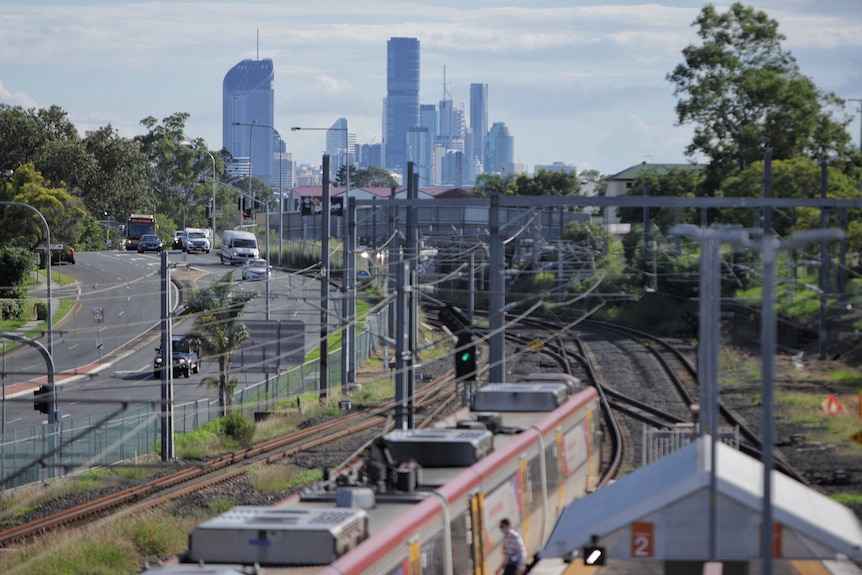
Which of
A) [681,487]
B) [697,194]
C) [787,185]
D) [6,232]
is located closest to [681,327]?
[787,185]

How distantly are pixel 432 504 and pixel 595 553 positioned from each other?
1.57 m

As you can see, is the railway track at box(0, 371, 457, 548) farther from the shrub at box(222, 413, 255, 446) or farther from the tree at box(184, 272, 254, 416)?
the tree at box(184, 272, 254, 416)

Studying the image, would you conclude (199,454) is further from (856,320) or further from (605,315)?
(605,315)

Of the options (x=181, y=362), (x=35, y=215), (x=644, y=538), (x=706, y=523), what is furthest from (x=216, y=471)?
(x=35, y=215)

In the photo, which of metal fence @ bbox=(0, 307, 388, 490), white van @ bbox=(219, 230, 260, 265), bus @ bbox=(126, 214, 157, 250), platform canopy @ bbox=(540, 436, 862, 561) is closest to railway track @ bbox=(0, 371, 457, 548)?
metal fence @ bbox=(0, 307, 388, 490)

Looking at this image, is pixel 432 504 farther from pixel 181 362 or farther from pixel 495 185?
pixel 495 185

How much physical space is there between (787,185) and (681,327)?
6942 mm

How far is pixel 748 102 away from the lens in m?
54.4

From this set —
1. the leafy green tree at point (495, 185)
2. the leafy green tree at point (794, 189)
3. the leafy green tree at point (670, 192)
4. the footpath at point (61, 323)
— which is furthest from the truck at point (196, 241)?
the leafy green tree at point (794, 189)

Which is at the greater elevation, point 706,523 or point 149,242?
point 149,242

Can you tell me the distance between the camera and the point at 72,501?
77.3 feet

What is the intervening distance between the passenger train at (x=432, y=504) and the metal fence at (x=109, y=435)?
560 centimetres

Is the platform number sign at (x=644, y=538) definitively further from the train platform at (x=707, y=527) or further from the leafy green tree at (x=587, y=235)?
the leafy green tree at (x=587, y=235)

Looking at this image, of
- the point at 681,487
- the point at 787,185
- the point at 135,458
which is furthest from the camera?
the point at 787,185
